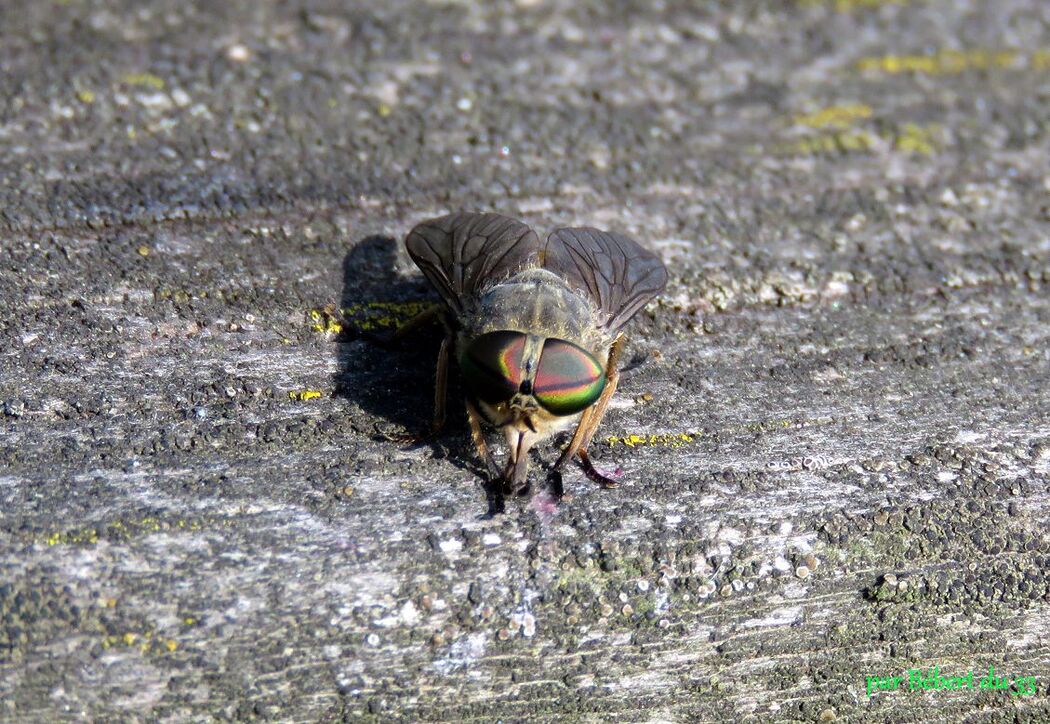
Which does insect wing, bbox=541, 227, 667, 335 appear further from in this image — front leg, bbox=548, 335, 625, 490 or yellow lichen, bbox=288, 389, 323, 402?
yellow lichen, bbox=288, 389, 323, 402

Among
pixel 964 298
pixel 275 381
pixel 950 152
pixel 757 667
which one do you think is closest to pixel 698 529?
pixel 757 667

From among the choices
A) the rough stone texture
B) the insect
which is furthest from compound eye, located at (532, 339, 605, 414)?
the rough stone texture

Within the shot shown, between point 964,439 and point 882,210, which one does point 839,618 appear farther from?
point 882,210

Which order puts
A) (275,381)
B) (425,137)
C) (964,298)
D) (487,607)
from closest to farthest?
(487,607)
(275,381)
(964,298)
(425,137)

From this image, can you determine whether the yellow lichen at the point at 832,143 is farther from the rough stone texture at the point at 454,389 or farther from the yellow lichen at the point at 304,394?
the yellow lichen at the point at 304,394

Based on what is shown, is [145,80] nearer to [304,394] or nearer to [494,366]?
[304,394]

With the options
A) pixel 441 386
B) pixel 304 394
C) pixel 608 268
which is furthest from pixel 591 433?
pixel 304 394

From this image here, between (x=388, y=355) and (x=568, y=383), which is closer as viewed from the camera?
(x=568, y=383)

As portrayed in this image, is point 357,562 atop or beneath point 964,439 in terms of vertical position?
beneath
